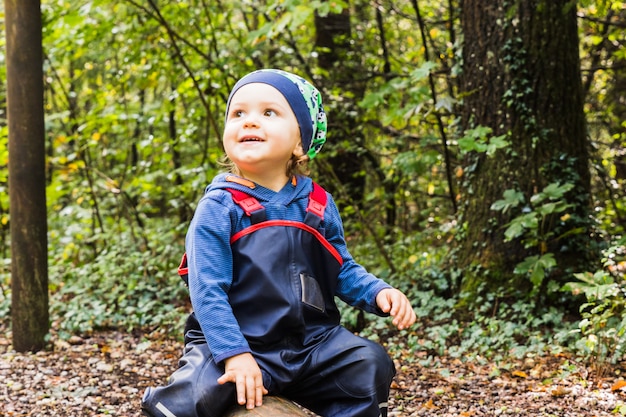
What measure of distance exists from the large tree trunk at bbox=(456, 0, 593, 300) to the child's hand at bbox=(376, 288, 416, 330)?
9.57 feet

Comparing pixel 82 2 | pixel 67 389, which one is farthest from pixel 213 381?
pixel 82 2

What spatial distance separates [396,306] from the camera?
2.16 m

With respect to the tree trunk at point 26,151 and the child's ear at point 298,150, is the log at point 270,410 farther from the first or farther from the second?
the tree trunk at point 26,151

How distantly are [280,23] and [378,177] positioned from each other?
10.9 feet

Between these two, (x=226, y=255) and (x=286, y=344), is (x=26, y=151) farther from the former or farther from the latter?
(x=286, y=344)

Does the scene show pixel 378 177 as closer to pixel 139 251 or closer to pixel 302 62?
pixel 302 62

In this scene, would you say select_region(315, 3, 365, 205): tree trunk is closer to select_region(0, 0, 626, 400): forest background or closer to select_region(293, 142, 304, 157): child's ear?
select_region(0, 0, 626, 400): forest background

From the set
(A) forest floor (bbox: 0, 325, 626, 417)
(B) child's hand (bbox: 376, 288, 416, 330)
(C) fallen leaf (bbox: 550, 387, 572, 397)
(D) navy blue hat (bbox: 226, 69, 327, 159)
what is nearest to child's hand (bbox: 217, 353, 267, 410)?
(B) child's hand (bbox: 376, 288, 416, 330)

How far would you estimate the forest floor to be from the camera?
357 cm

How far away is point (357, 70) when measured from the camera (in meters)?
7.52

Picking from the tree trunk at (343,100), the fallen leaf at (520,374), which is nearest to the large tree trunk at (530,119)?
the fallen leaf at (520,374)

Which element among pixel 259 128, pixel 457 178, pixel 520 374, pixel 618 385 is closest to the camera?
pixel 259 128

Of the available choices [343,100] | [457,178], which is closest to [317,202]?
[457,178]

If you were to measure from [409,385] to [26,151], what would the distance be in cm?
300
